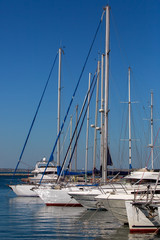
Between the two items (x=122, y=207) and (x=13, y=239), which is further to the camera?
(x=122, y=207)

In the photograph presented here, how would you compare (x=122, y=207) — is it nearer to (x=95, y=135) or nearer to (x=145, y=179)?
(x=145, y=179)

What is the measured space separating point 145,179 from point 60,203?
9.71m

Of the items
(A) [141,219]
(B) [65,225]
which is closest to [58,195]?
(B) [65,225]

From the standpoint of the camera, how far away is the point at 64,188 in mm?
29812

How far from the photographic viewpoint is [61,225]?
71.9ft

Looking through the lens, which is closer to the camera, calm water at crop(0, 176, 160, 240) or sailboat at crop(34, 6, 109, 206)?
calm water at crop(0, 176, 160, 240)

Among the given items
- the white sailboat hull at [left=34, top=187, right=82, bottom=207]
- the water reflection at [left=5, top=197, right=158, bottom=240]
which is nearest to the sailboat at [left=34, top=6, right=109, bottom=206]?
the white sailboat hull at [left=34, top=187, right=82, bottom=207]

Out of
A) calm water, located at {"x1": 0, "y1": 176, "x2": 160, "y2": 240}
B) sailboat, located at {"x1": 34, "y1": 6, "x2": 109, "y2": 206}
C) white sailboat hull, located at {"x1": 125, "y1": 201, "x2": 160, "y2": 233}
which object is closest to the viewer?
white sailboat hull, located at {"x1": 125, "y1": 201, "x2": 160, "y2": 233}

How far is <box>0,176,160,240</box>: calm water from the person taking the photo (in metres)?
18.9

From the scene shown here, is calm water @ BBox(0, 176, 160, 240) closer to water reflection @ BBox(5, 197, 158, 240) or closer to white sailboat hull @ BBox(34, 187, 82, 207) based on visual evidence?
water reflection @ BBox(5, 197, 158, 240)

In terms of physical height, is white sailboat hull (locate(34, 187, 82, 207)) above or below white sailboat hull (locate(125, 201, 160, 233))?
above

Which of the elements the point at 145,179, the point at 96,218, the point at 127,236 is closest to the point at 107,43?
the point at 145,179

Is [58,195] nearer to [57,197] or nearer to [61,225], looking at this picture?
[57,197]

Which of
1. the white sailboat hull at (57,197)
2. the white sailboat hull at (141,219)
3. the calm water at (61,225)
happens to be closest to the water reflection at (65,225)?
the calm water at (61,225)
